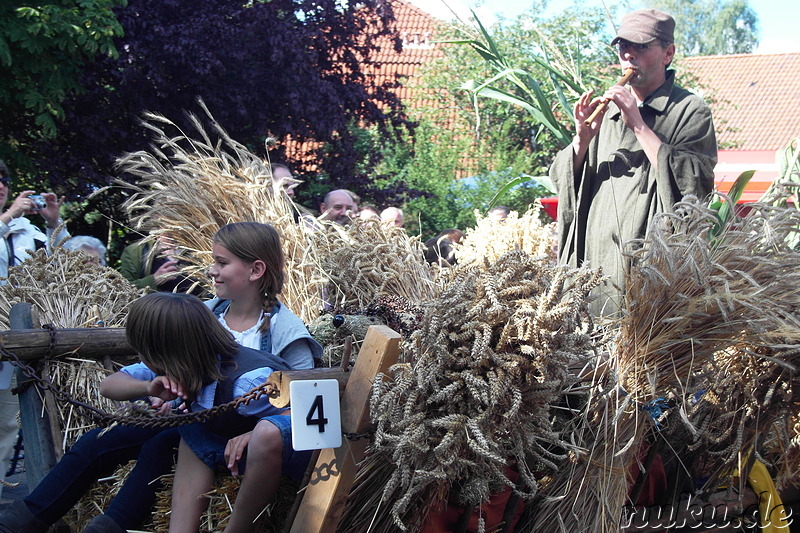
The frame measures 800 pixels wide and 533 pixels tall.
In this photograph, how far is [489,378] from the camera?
1.87 m

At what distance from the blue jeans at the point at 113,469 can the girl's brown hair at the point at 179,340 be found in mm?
215

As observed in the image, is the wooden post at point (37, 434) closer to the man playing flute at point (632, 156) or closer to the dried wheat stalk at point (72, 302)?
the dried wheat stalk at point (72, 302)

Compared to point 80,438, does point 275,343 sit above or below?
above

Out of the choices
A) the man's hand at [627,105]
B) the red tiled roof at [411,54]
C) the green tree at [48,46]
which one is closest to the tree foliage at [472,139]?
the red tiled roof at [411,54]

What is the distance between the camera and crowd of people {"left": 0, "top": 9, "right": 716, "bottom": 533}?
224 centimetres

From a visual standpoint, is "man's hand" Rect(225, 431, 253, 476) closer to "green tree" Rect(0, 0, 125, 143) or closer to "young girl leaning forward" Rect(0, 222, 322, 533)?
"young girl leaning forward" Rect(0, 222, 322, 533)

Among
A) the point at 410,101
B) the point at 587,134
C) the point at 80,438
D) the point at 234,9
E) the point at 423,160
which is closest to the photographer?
the point at 80,438

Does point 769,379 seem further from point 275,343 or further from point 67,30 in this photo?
point 67,30

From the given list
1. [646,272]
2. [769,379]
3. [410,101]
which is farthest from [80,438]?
[410,101]

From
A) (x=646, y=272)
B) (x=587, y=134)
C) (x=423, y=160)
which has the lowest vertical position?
(x=423, y=160)

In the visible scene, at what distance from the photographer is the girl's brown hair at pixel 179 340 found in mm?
2354

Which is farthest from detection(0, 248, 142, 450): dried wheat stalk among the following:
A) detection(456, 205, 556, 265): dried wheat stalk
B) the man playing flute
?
the man playing flute

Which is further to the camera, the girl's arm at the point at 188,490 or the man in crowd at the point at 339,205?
the man in crowd at the point at 339,205

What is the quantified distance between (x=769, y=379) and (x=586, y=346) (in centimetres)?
74
